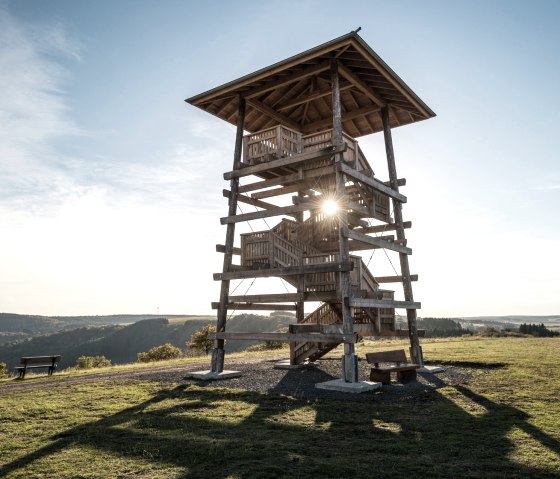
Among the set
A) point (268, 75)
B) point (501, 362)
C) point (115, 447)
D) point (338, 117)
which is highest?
point (268, 75)

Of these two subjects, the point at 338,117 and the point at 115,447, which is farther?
the point at 338,117

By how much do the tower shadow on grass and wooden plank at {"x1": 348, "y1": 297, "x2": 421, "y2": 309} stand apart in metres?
3.80

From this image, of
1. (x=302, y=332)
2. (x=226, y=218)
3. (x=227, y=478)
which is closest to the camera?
(x=227, y=478)

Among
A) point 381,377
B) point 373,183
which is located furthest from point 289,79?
point 381,377

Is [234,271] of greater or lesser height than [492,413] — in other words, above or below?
above

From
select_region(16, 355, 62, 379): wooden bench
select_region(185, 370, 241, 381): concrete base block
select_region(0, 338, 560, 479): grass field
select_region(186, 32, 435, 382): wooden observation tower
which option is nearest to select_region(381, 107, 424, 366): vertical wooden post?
select_region(186, 32, 435, 382): wooden observation tower

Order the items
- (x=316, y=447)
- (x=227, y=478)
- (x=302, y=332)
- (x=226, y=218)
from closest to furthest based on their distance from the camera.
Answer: (x=227, y=478), (x=316, y=447), (x=302, y=332), (x=226, y=218)

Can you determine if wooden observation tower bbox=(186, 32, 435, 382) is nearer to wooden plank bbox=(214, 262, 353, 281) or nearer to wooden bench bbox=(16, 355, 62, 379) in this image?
wooden plank bbox=(214, 262, 353, 281)

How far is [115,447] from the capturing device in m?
6.97

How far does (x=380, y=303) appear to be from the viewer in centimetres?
1549

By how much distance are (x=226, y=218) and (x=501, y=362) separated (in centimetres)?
1261

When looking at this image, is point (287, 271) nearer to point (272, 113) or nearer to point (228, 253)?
point (228, 253)

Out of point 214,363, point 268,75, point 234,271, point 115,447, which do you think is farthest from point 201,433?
point 268,75

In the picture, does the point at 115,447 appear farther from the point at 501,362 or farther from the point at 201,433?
the point at 501,362
